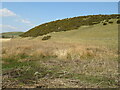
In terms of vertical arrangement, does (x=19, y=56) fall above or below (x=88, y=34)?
below

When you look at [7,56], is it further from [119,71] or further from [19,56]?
[119,71]

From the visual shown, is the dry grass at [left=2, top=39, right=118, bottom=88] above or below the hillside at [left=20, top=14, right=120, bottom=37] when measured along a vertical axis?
below

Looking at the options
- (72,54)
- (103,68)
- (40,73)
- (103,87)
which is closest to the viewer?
(103,87)

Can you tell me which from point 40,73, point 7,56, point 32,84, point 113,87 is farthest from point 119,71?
point 7,56

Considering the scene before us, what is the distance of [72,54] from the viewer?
608 inches

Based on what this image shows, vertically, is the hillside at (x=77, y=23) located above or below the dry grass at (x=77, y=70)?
above

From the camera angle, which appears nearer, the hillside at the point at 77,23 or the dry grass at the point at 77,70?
the dry grass at the point at 77,70

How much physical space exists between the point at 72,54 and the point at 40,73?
252 inches

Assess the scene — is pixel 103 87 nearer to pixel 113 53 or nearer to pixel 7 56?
pixel 113 53

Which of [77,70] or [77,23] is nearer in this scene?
[77,70]

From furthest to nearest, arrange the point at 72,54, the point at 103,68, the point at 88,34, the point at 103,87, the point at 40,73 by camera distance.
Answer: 1. the point at 88,34
2. the point at 72,54
3. the point at 103,68
4. the point at 40,73
5. the point at 103,87

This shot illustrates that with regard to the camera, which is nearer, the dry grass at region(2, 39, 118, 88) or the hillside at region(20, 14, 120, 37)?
the dry grass at region(2, 39, 118, 88)

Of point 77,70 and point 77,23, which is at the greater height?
point 77,23

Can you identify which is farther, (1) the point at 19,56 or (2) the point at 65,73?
(1) the point at 19,56
